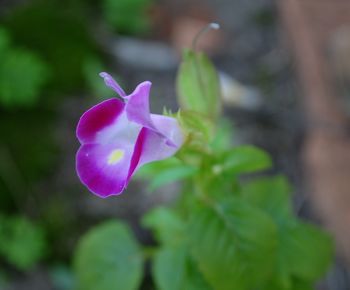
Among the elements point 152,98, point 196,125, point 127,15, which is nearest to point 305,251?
point 196,125

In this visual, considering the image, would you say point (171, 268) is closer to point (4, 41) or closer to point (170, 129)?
point (170, 129)

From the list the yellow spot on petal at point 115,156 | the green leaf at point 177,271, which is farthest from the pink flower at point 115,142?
the green leaf at point 177,271

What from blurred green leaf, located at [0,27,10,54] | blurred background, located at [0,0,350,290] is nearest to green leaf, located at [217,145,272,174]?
blurred background, located at [0,0,350,290]

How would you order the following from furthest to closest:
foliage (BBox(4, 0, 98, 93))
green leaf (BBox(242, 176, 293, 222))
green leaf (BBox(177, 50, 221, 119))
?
1. foliage (BBox(4, 0, 98, 93))
2. green leaf (BBox(242, 176, 293, 222))
3. green leaf (BBox(177, 50, 221, 119))

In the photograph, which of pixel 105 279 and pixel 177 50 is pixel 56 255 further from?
pixel 177 50

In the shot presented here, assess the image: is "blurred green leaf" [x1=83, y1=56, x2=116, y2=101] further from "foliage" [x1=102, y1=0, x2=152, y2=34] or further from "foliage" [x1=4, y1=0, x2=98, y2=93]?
"foliage" [x1=102, y1=0, x2=152, y2=34]

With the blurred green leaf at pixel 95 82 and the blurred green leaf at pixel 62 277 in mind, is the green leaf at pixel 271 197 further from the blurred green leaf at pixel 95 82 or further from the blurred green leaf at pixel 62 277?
the blurred green leaf at pixel 95 82
